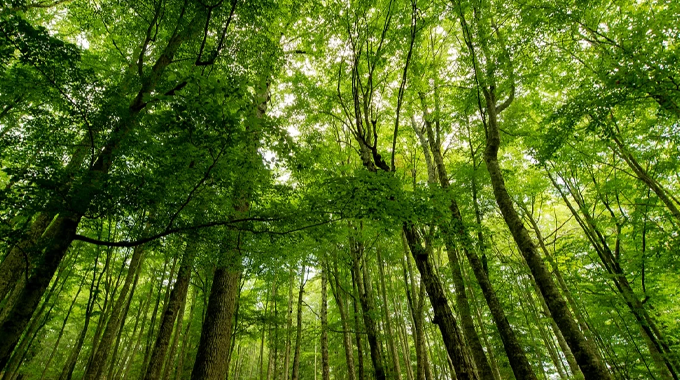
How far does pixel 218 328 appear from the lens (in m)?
5.29

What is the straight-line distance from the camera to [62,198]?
9.44 feet

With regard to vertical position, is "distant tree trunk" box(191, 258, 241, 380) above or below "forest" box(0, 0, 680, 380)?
below

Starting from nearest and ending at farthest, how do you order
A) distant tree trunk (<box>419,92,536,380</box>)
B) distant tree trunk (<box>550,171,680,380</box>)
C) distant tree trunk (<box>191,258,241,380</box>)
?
distant tree trunk (<box>191,258,241,380</box>) < distant tree trunk (<box>419,92,536,380</box>) < distant tree trunk (<box>550,171,680,380</box>)

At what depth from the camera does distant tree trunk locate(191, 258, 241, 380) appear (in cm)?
486

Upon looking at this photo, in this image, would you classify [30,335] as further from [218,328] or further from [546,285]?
[546,285]

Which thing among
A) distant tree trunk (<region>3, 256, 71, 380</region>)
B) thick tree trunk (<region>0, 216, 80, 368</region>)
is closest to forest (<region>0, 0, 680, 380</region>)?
thick tree trunk (<region>0, 216, 80, 368</region>)

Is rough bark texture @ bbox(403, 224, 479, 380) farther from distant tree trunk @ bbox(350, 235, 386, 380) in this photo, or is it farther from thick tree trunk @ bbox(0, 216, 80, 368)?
thick tree trunk @ bbox(0, 216, 80, 368)

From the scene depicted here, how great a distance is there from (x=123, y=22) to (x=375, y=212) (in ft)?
21.2

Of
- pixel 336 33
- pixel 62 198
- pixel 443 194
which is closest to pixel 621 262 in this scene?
pixel 443 194

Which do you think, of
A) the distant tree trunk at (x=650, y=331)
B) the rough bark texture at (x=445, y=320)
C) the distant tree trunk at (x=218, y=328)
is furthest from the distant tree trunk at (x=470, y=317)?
the distant tree trunk at (x=218, y=328)

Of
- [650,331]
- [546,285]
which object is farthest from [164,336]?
[650,331]

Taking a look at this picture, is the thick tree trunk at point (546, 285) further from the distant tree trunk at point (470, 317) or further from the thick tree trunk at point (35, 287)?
the thick tree trunk at point (35, 287)

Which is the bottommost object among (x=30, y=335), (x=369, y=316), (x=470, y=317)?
(x=470, y=317)

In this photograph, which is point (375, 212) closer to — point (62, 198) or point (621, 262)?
point (62, 198)
